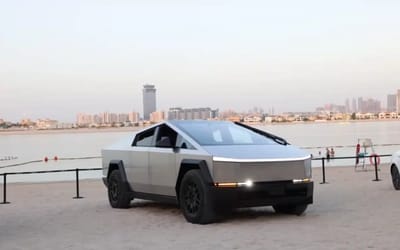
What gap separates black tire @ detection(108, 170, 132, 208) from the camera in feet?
42.6

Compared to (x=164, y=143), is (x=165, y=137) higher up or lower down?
higher up

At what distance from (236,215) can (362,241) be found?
353 centimetres

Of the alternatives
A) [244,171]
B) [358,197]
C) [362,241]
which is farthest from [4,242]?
[358,197]

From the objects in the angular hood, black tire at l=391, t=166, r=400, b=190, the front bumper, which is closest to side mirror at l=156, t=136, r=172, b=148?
the angular hood

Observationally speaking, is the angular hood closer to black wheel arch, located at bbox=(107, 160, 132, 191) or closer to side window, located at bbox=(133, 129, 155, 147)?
side window, located at bbox=(133, 129, 155, 147)

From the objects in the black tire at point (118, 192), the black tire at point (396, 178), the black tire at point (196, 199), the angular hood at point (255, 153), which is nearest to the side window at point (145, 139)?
the black tire at point (118, 192)

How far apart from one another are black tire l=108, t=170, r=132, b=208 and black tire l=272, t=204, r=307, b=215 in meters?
3.03

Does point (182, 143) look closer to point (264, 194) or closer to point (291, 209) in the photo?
point (264, 194)

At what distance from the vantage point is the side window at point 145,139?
12.4 metres

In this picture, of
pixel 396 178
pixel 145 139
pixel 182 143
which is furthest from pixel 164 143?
pixel 396 178

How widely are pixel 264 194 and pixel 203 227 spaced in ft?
3.77

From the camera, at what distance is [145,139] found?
41.6 feet

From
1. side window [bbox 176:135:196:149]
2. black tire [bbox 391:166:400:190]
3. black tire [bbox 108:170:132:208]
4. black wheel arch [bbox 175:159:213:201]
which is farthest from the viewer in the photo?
black tire [bbox 391:166:400:190]

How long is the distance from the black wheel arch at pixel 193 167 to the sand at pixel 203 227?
0.66 meters
